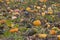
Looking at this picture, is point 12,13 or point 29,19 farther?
point 12,13

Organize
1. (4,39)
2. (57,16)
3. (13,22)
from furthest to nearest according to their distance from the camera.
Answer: (57,16) < (13,22) < (4,39)

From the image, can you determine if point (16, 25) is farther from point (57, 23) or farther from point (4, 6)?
point (4, 6)

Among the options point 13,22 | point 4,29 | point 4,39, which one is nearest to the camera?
point 4,39

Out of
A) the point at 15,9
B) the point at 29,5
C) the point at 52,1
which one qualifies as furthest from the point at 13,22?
the point at 52,1

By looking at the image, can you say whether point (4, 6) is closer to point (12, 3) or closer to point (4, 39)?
point (12, 3)

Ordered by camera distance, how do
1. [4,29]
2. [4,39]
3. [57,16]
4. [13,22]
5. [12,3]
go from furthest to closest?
[12,3] < [57,16] < [13,22] < [4,29] < [4,39]

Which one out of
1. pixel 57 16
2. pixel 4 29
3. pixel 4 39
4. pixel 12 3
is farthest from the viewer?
pixel 12 3

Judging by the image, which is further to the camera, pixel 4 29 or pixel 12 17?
pixel 12 17

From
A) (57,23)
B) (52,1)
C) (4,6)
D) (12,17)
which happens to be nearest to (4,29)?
(12,17)
